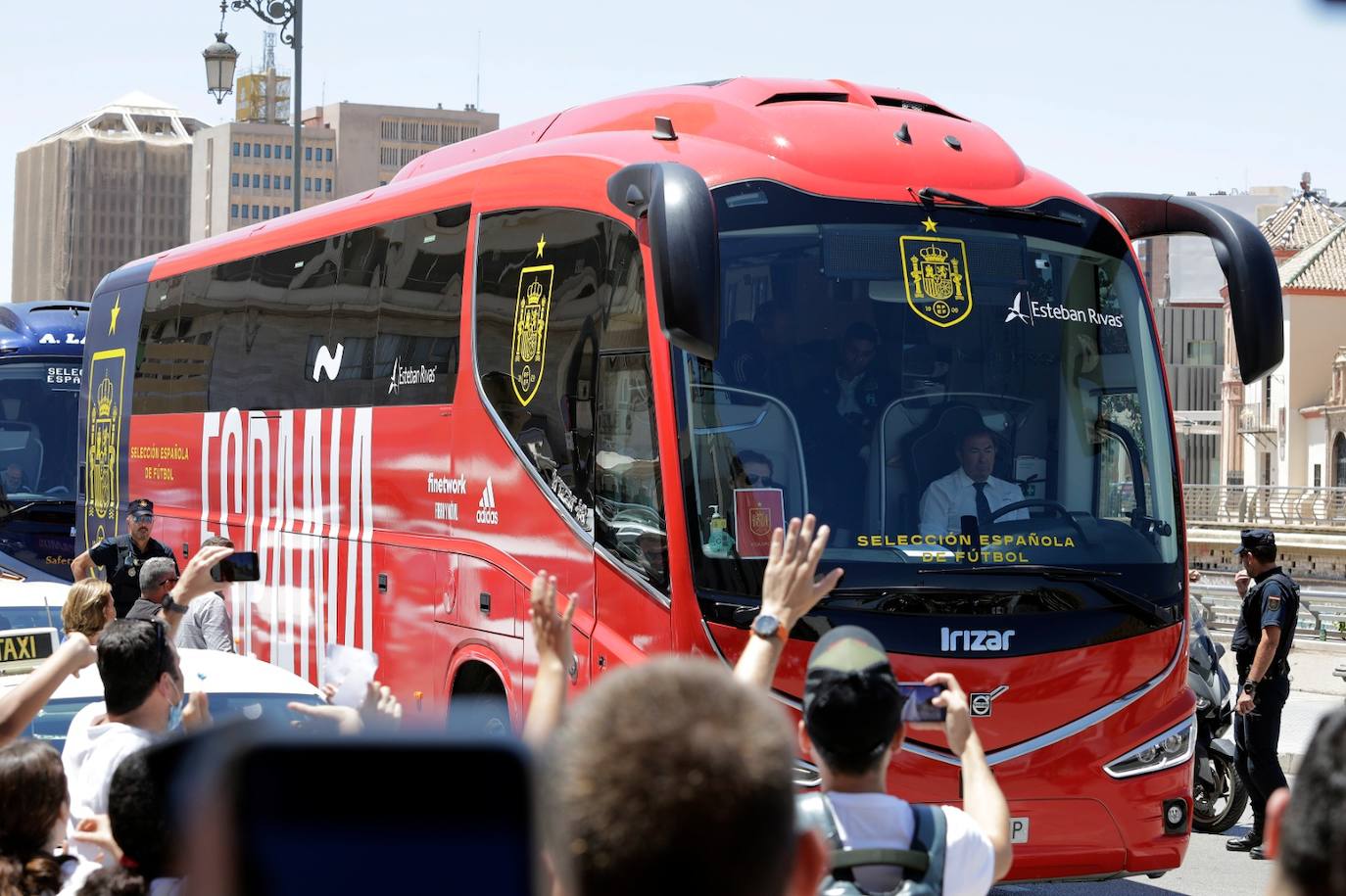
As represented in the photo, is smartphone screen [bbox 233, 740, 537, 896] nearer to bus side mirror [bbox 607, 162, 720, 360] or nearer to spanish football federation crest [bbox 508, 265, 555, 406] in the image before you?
bus side mirror [bbox 607, 162, 720, 360]

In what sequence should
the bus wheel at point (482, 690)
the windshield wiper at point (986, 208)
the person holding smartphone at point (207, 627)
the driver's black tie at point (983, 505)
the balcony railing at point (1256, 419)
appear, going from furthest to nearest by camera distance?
the balcony railing at point (1256, 419) → the person holding smartphone at point (207, 627) → the bus wheel at point (482, 690) → the windshield wiper at point (986, 208) → the driver's black tie at point (983, 505)

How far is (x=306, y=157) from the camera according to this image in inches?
6781

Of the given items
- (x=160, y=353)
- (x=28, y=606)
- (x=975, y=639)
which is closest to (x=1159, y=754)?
(x=975, y=639)

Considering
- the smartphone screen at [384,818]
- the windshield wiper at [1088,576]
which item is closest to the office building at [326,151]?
the windshield wiper at [1088,576]

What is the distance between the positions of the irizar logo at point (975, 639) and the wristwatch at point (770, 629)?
3293 mm

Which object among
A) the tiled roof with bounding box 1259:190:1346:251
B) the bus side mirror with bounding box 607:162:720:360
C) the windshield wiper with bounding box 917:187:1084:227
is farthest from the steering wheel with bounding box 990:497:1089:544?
the tiled roof with bounding box 1259:190:1346:251

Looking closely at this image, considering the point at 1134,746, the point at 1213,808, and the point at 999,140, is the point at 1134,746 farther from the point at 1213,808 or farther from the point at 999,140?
the point at 1213,808

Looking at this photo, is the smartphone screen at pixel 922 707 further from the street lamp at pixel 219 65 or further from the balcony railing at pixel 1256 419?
the balcony railing at pixel 1256 419

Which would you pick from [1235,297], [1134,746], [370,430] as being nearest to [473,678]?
[370,430]

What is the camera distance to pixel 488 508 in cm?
880

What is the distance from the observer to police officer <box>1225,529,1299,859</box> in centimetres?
995

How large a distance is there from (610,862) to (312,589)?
978cm

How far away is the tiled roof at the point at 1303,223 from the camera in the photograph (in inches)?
3888

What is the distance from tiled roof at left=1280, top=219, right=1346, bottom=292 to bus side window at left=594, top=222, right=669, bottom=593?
8775cm
